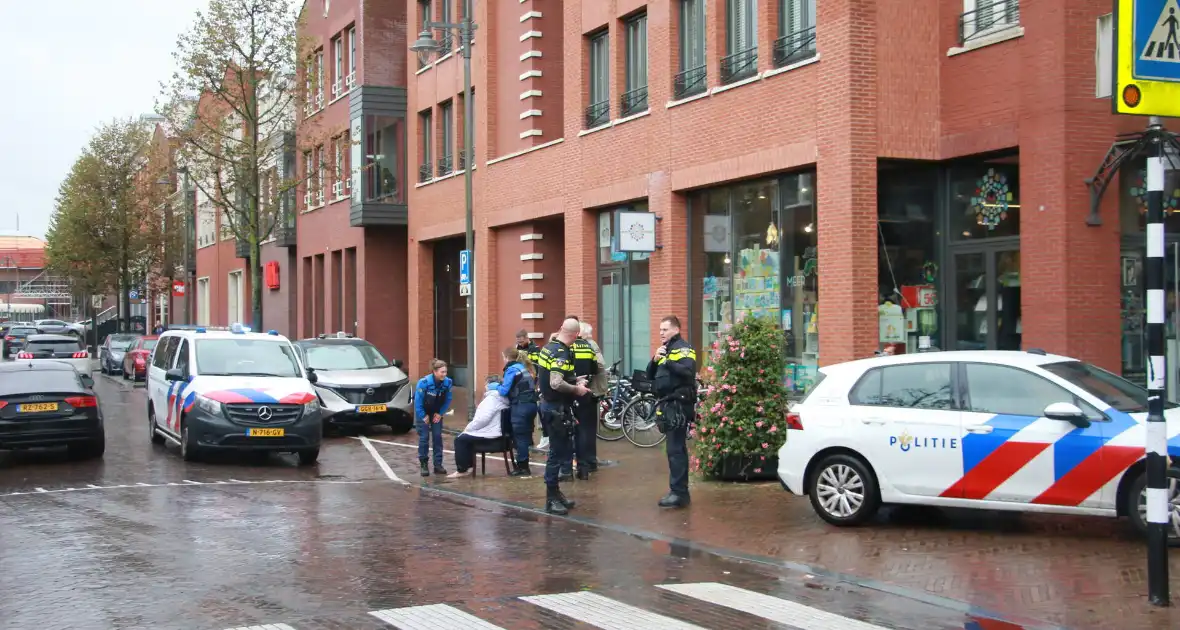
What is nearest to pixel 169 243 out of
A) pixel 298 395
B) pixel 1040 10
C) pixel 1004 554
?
pixel 298 395

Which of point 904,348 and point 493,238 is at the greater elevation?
point 493,238

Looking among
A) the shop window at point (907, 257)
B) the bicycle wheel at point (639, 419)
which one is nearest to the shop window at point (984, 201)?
the shop window at point (907, 257)

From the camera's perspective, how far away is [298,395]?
16453mm

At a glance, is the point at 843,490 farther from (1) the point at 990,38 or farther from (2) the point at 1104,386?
(1) the point at 990,38

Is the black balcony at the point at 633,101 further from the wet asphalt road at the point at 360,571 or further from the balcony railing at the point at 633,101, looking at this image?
the wet asphalt road at the point at 360,571

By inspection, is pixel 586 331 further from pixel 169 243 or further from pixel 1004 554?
pixel 169 243

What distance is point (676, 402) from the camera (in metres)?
11.7

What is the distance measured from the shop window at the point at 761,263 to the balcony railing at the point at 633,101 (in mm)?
2353

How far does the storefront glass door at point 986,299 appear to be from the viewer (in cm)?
1548

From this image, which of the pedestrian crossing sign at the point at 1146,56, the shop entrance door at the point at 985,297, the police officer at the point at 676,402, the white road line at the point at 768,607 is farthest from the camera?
the shop entrance door at the point at 985,297

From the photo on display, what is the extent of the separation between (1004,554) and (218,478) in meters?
9.69

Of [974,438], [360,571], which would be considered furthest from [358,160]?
[974,438]

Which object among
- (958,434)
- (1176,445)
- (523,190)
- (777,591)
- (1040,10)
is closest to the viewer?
(777,591)

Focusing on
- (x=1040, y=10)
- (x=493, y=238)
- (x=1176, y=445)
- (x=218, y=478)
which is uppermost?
(x=1040, y=10)
